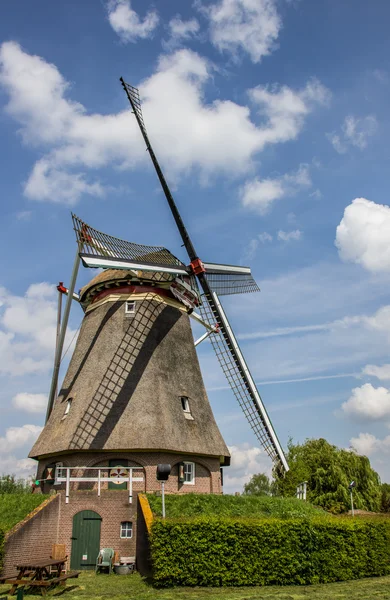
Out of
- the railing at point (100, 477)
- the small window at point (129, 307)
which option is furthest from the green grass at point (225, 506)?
the small window at point (129, 307)

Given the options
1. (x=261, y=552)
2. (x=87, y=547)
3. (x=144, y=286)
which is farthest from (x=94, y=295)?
(x=261, y=552)

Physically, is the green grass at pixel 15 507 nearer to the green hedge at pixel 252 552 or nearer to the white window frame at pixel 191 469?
the white window frame at pixel 191 469

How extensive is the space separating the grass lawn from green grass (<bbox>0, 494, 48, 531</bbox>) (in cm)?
235

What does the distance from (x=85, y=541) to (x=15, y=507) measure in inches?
103

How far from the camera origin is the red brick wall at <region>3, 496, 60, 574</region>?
14922 millimetres

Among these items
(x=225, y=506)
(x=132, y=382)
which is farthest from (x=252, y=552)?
(x=132, y=382)

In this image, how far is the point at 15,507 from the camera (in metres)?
16.8

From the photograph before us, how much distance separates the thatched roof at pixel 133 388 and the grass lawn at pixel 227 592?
5.76 m

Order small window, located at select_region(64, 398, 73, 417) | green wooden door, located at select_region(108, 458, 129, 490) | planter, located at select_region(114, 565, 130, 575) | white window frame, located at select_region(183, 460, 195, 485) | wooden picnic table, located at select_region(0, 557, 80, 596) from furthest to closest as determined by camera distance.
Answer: small window, located at select_region(64, 398, 73, 417)
white window frame, located at select_region(183, 460, 195, 485)
green wooden door, located at select_region(108, 458, 129, 490)
planter, located at select_region(114, 565, 130, 575)
wooden picnic table, located at select_region(0, 557, 80, 596)

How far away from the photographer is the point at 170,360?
867 inches

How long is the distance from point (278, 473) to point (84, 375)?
31.8 feet

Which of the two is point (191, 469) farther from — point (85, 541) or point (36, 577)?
point (36, 577)

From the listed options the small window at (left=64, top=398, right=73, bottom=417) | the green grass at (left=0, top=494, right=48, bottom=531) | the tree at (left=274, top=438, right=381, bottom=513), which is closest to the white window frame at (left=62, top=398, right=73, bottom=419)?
the small window at (left=64, top=398, right=73, bottom=417)

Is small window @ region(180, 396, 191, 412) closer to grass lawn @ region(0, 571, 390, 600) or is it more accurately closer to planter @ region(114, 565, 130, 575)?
planter @ region(114, 565, 130, 575)
